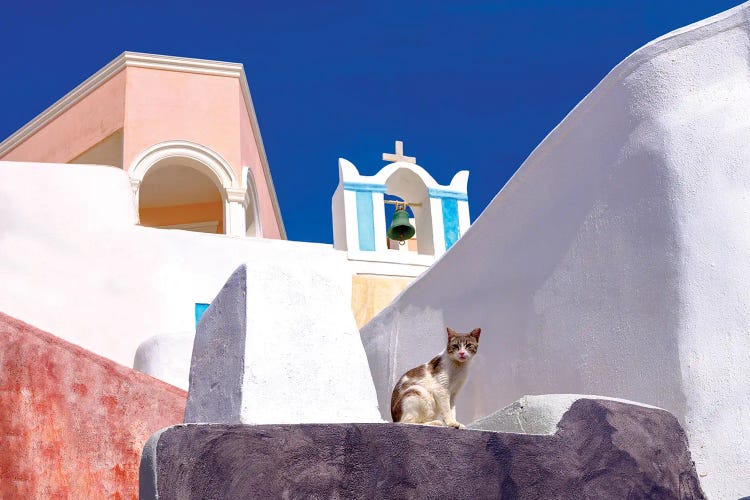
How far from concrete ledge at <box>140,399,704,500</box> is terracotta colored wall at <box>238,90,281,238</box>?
40.0ft

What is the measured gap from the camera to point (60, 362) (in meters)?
7.14

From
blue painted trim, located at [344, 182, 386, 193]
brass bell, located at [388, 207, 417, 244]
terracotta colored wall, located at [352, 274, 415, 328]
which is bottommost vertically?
terracotta colored wall, located at [352, 274, 415, 328]

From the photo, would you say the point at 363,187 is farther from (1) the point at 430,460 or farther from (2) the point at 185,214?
(1) the point at 430,460

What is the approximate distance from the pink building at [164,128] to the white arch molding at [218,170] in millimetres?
15

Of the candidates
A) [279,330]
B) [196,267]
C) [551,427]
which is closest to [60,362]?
[279,330]

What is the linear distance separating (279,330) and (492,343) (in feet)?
11.4

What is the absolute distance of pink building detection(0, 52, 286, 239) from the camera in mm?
15992

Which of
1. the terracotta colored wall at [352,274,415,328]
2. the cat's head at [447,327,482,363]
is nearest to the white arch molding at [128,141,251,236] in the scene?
the terracotta colored wall at [352,274,415,328]

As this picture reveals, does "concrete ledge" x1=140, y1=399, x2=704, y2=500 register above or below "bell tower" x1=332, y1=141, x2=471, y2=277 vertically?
below

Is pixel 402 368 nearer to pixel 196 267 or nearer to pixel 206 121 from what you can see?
pixel 196 267

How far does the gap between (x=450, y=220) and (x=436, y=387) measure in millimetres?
9370

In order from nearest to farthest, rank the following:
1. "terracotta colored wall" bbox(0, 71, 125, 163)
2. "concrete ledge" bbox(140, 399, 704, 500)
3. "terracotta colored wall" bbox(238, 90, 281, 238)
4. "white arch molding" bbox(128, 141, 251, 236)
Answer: "concrete ledge" bbox(140, 399, 704, 500) < "white arch molding" bbox(128, 141, 251, 236) < "terracotta colored wall" bbox(0, 71, 125, 163) < "terracotta colored wall" bbox(238, 90, 281, 238)

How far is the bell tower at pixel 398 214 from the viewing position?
14750mm

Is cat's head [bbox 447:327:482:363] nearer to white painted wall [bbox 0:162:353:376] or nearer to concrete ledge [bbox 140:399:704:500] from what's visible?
concrete ledge [bbox 140:399:704:500]
